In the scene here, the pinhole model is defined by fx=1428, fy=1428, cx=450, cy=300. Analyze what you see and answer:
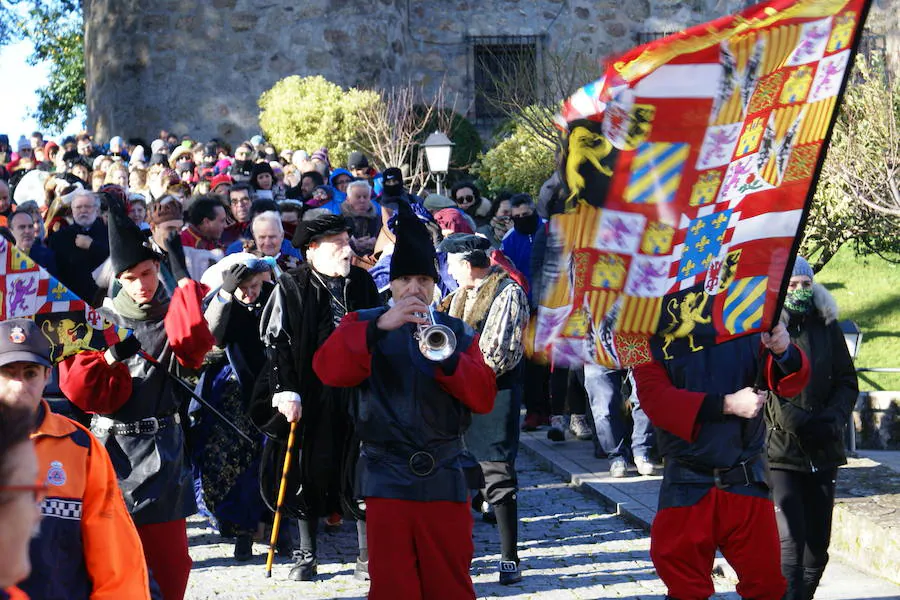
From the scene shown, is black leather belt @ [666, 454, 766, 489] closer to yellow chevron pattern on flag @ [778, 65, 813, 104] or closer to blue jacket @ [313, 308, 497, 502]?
blue jacket @ [313, 308, 497, 502]

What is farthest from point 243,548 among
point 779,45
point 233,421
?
point 779,45

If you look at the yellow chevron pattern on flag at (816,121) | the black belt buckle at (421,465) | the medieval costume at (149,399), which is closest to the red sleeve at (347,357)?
the black belt buckle at (421,465)

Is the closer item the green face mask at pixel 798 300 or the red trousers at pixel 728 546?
the red trousers at pixel 728 546

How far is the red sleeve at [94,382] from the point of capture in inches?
227

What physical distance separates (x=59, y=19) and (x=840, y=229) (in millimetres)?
32441

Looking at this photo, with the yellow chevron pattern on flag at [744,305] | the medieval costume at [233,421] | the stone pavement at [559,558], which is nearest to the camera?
the yellow chevron pattern on flag at [744,305]

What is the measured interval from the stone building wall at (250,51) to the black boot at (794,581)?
22.9m

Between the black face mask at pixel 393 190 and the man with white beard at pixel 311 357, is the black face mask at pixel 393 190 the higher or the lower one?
the higher one

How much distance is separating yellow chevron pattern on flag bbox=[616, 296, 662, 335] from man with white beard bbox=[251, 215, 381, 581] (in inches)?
113

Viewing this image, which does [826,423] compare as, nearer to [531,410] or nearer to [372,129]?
[531,410]

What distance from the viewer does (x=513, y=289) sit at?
8.05m

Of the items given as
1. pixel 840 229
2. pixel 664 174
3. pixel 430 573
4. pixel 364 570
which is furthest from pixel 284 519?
pixel 840 229

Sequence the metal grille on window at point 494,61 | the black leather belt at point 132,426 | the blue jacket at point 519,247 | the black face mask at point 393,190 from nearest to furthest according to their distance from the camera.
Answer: the black leather belt at point 132,426
the blue jacket at point 519,247
the black face mask at point 393,190
the metal grille on window at point 494,61

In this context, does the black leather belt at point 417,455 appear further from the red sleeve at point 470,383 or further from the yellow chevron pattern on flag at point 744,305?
the yellow chevron pattern on flag at point 744,305
